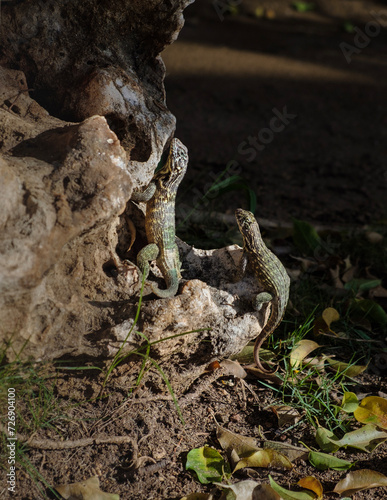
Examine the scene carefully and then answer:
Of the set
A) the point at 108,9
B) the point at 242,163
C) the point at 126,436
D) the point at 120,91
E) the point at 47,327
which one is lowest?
the point at 242,163

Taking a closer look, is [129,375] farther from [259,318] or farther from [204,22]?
[204,22]

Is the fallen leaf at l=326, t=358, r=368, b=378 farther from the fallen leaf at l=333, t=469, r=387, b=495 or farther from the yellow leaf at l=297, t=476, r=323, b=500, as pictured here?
the yellow leaf at l=297, t=476, r=323, b=500

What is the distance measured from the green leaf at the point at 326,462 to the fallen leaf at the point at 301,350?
2.22 ft

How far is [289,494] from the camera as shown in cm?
270

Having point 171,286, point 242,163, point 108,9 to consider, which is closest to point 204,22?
point 242,163

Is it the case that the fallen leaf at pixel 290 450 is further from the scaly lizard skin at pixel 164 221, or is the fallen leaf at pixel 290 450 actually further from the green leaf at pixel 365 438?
the scaly lizard skin at pixel 164 221

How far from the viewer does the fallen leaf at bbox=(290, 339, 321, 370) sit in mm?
3607

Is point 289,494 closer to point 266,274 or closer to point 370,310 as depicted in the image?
point 266,274

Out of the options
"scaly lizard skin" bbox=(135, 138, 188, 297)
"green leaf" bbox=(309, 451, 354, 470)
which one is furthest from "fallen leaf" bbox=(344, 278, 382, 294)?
"scaly lizard skin" bbox=(135, 138, 188, 297)

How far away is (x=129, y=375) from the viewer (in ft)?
9.93

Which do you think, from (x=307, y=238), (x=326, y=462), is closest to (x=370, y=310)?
(x=307, y=238)

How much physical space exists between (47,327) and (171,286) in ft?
2.63

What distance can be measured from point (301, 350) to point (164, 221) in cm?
142

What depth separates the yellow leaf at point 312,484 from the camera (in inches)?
110
